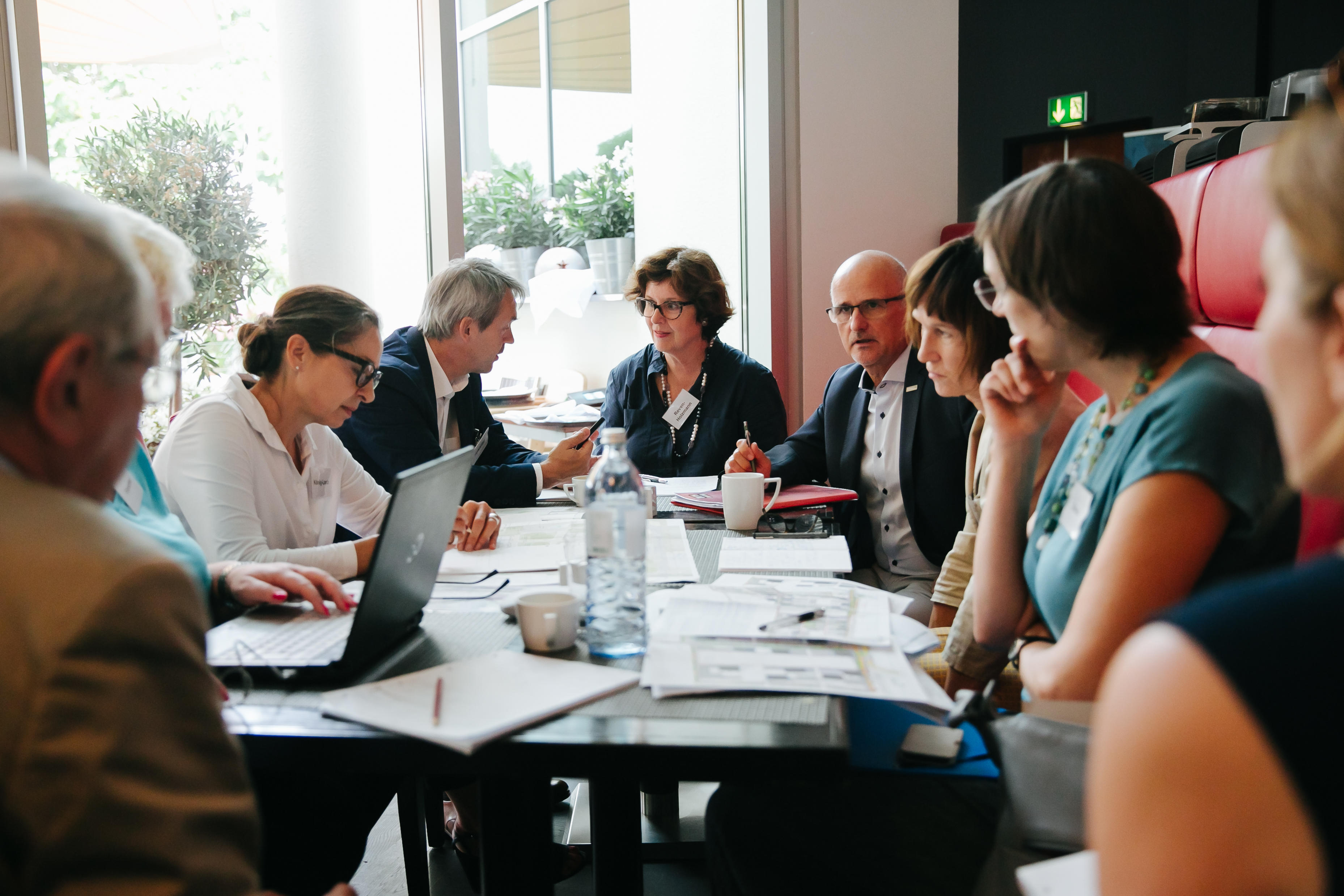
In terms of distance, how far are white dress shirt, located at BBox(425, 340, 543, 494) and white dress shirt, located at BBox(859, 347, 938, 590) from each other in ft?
3.85

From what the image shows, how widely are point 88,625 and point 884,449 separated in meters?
2.24

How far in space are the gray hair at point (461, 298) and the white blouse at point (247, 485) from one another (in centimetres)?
83

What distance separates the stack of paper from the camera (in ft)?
3.32

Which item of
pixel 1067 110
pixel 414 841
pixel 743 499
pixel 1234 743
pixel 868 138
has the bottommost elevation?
pixel 414 841

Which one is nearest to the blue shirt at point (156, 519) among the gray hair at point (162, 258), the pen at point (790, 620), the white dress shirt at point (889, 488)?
the gray hair at point (162, 258)

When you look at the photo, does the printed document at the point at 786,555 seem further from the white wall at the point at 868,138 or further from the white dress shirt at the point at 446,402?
the white wall at the point at 868,138

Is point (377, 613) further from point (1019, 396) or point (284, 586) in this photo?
point (1019, 396)

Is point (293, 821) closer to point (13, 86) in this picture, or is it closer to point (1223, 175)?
point (13, 86)

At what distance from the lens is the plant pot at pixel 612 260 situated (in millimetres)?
5082

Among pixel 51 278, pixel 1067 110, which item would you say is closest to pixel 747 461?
pixel 51 278

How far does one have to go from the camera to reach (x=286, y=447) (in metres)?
2.00

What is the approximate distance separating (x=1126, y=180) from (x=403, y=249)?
2.85m

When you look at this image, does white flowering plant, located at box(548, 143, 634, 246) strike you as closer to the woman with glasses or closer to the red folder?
the woman with glasses

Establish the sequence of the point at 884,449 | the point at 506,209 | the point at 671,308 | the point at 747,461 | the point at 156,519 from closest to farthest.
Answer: the point at 156,519 < the point at 747,461 < the point at 884,449 < the point at 671,308 < the point at 506,209
